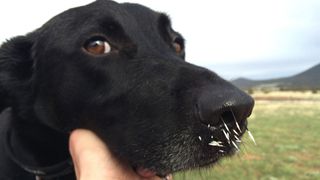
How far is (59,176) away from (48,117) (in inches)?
18.6

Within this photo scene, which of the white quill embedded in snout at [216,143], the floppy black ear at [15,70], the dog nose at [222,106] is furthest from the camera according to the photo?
the floppy black ear at [15,70]

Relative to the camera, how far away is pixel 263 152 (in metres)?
16.7

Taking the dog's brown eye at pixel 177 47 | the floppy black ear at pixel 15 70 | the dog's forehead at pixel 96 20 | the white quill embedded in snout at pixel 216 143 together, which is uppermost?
the dog's forehead at pixel 96 20

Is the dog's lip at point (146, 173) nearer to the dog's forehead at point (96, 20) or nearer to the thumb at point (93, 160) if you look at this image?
the thumb at point (93, 160)

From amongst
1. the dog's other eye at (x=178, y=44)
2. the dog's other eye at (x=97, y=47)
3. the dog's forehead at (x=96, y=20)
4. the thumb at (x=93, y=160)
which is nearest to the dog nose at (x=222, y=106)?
the thumb at (x=93, y=160)

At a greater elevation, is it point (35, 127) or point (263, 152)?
point (35, 127)

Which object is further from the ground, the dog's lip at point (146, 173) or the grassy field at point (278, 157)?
the dog's lip at point (146, 173)

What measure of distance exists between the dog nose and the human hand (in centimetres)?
72

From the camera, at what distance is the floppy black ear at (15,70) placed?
4.54m

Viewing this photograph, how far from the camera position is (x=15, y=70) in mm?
4672

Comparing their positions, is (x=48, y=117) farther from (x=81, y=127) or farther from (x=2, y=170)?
(x=2, y=170)

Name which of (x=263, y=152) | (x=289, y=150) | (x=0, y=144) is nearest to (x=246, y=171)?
(x=263, y=152)

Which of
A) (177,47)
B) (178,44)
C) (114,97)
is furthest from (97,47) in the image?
(178,44)

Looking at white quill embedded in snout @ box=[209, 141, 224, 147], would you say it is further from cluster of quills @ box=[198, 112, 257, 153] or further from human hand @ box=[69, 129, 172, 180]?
human hand @ box=[69, 129, 172, 180]
